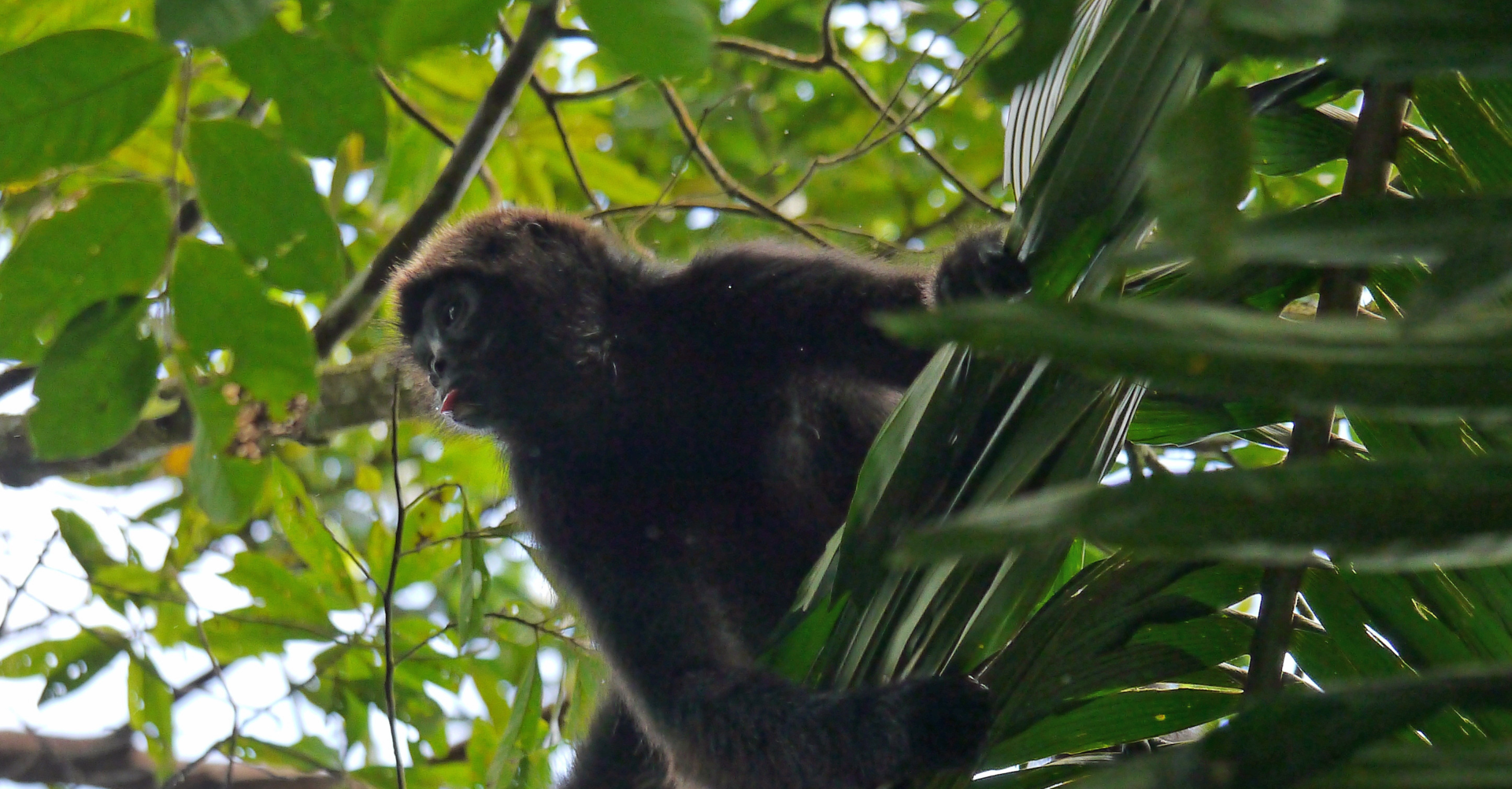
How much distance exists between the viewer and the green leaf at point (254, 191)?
6.51 feet

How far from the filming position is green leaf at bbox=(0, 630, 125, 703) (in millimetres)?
3703

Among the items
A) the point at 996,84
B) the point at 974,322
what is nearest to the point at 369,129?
the point at 996,84

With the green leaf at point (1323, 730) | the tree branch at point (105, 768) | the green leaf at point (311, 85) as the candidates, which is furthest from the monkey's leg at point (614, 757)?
the green leaf at point (1323, 730)

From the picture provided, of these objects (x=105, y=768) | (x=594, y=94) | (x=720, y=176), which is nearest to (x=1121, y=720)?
(x=720, y=176)

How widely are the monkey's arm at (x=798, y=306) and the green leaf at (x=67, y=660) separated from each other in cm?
196

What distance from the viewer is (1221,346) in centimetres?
52

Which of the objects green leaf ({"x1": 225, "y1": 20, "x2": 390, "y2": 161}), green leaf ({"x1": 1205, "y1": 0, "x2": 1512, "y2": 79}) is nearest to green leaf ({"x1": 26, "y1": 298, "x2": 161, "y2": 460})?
green leaf ({"x1": 225, "y1": 20, "x2": 390, "y2": 161})

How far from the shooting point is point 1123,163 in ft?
4.36

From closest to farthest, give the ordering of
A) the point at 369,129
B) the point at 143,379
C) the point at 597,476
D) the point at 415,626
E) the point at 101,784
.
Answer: the point at 369,129 < the point at 143,379 < the point at 597,476 < the point at 415,626 < the point at 101,784

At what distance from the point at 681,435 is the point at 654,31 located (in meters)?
1.78

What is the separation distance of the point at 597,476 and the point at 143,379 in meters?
1.32

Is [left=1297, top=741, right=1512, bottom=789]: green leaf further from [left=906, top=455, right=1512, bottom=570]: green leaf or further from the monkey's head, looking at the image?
the monkey's head

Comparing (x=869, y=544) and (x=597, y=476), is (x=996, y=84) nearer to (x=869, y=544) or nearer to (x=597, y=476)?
(x=869, y=544)

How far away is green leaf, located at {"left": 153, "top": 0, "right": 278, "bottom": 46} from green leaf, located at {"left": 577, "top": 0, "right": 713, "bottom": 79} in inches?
20.4
